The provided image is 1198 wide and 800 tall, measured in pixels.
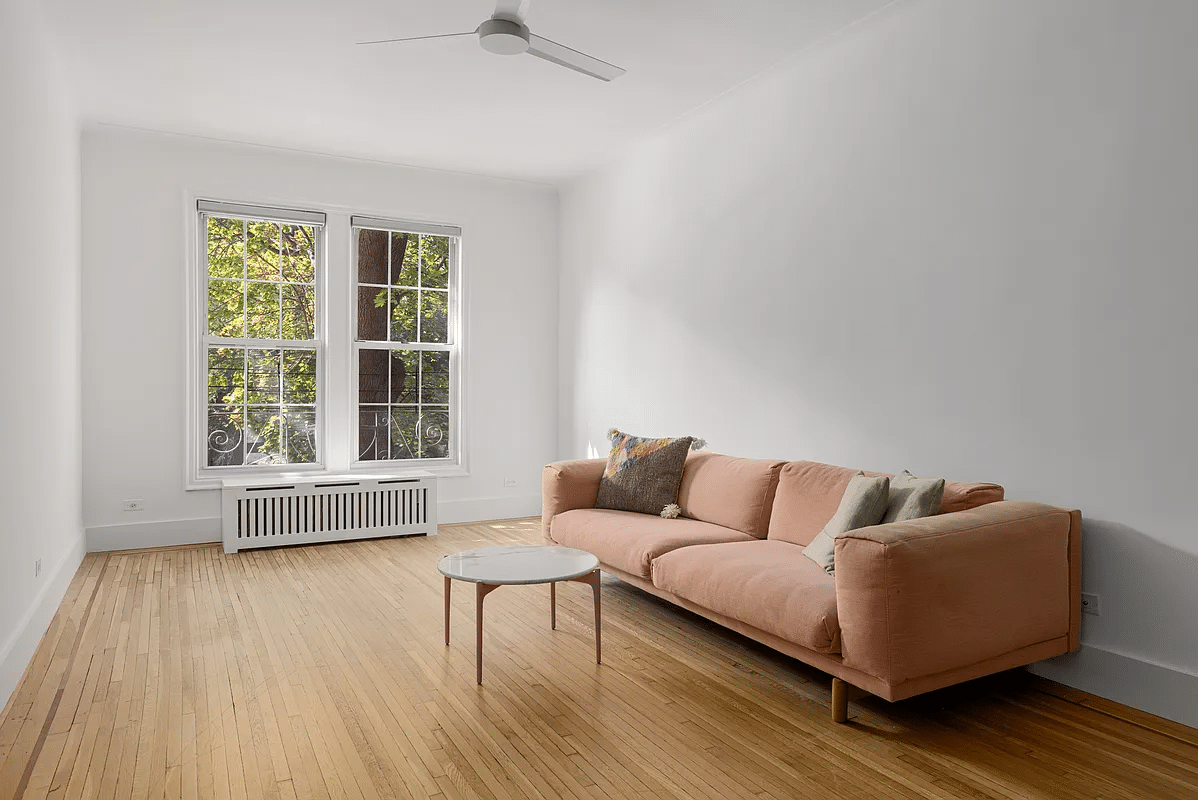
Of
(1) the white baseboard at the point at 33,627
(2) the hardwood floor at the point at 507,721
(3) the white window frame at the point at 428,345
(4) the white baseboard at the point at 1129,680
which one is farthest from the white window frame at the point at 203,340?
(4) the white baseboard at the point at 1129,680

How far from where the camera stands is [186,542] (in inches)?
227

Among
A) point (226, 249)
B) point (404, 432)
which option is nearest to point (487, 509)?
point (404, 432)

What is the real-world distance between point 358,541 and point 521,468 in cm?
162

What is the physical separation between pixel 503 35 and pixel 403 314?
3.55 m

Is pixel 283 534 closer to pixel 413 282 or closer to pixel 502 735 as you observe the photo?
pixel 413 282

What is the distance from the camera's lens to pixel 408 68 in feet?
14.8

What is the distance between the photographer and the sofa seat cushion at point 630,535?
3.97 metres

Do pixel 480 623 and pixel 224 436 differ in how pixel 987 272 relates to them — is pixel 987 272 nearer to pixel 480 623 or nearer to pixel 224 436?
pixel 480 623

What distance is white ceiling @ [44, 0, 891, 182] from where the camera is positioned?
3.84m

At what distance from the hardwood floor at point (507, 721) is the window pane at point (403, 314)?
2962mm

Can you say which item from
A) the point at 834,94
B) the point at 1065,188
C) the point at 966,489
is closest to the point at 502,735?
the point at 966,489

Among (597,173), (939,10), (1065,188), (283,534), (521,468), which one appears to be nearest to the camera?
(1065,188)

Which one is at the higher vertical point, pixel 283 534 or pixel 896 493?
pixel 896 493

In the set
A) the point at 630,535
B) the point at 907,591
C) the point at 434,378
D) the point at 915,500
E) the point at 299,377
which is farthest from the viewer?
the point at 434,378
